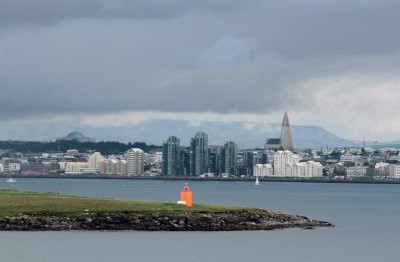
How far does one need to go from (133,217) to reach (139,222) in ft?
2.69

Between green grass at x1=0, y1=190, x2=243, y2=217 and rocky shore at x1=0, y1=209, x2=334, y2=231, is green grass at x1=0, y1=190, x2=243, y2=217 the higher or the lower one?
the higher one

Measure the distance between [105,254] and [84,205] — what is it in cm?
2108

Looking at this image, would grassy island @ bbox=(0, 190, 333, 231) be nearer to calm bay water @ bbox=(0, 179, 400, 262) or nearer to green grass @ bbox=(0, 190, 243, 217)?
green grass @ bbox=(0, 190, 243, 217)

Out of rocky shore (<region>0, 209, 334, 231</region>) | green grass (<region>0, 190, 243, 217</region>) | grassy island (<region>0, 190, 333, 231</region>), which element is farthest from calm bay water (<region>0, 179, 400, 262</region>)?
green grass (<region>0, 190, 243, 217</region>)

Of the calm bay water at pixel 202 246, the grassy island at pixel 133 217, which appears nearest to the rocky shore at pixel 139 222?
the grassy island at pixel 133 217

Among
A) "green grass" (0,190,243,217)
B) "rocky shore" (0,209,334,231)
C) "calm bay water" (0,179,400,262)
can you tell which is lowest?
"calm bay water" (0,179,400,262)

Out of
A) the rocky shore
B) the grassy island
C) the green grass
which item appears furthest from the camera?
the green grass

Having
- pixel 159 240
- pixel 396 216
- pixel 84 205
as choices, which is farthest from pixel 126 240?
pixel 396 216

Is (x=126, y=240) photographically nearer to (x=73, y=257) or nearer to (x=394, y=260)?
(x=73, y=257)

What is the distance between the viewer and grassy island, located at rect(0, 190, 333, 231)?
7238cm

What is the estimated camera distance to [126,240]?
65.8 meters

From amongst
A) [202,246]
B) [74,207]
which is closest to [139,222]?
[74,207]

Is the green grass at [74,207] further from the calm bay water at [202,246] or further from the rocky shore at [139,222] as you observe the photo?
the calm bay water at [202,246]

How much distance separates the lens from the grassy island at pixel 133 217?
72.4 meters
